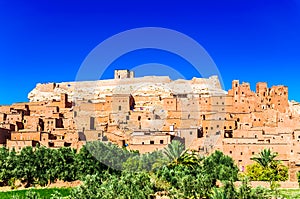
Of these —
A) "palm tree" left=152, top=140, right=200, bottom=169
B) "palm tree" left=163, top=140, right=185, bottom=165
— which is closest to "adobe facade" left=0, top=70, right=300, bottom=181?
"palm tree" left=163, top=140, right=185, bottom=165

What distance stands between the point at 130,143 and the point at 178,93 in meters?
21.7

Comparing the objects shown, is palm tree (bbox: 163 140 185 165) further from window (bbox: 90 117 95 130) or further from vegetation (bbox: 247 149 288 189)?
window (bbox: 90 117 95 130)

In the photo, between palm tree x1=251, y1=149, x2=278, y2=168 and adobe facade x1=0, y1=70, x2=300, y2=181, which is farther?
adobe facade x1=0, y1=70, x2=300, y2=181

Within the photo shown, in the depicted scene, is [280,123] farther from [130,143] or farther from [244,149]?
[130,143]

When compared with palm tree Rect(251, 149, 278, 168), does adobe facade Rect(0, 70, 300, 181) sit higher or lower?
higher

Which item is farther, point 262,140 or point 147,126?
point 147,126

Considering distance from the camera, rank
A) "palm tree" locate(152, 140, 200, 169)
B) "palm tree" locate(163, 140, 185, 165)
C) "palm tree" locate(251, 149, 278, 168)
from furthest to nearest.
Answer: "palm tree" locate(251, 149, 278, 168)
"palm tree" locate(163, 140, 185, 165)
"palm tree" locate(152, 140, 200, 169)

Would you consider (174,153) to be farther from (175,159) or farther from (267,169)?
(267,169)

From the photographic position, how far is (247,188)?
635 inches

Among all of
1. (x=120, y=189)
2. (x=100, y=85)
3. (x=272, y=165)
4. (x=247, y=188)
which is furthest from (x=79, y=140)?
(x=100, y=85)

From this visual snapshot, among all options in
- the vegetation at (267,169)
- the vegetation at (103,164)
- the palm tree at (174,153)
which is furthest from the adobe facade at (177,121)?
the palm tree at (174,153)

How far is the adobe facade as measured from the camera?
121ft

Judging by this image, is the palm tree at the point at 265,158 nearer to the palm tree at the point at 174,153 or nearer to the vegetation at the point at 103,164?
the vegetation at the point at 103,164

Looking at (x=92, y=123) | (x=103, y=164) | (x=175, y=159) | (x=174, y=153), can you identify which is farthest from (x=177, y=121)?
(x=103, y=164)
